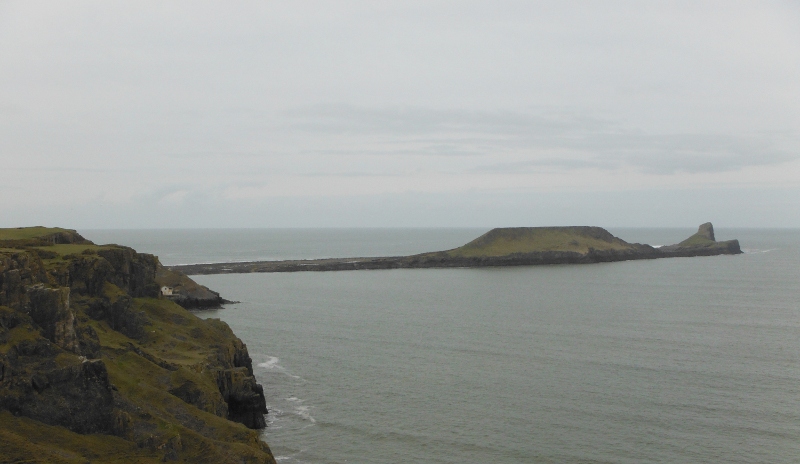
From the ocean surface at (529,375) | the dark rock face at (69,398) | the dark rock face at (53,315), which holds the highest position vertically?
the dark rock face at (53,315)

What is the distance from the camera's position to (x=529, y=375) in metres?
59.8

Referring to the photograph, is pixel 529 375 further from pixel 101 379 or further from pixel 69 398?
pixel 69 398

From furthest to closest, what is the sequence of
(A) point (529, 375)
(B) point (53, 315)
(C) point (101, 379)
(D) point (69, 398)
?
(A) point (529, 375) → (B) point (53, 315) → (C) point (101, 379) → (D) point (69, 398)

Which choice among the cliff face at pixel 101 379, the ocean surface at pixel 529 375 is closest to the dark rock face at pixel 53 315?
the cliff face at pixel 101 379

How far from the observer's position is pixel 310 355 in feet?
227

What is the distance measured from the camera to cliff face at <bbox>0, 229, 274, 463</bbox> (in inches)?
1256

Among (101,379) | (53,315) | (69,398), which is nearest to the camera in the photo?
(69,398)

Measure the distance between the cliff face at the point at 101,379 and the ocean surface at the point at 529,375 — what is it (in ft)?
18.0

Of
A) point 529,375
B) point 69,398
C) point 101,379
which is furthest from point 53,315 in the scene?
point 529,375

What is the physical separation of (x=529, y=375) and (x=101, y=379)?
3672 centimetres

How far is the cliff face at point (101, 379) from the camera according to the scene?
3191 centimetres

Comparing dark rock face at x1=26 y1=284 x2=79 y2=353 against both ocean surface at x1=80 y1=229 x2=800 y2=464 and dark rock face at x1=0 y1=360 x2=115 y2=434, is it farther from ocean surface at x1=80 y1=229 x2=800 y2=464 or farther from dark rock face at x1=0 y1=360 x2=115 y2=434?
ocean surface at x1=80 y1=229 x2=800 y2=464

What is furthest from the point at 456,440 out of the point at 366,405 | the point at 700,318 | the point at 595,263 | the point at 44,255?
the point at 595,263

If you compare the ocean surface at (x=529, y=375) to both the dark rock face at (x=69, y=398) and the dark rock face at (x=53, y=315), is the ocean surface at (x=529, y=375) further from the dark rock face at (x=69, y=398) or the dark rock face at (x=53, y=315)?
the dark rock face at (x=53, y=315)
